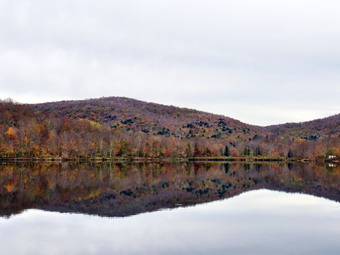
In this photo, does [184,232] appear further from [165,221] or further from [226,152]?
[226,152]

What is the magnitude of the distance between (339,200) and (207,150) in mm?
101708

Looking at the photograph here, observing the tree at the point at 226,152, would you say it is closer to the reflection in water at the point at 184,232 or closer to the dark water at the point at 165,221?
the dark water at the point at 165,221

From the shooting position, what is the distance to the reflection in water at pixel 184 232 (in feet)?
45.9

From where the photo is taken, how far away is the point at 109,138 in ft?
360

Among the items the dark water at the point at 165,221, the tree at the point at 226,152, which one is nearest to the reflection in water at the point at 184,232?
the dark water at the point at 165,221

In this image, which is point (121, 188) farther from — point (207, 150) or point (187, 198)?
point (207, 150)

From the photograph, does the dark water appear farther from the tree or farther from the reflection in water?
the tree

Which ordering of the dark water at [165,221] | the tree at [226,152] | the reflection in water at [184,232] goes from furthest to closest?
1. the tree at [226,152]
2. the dark water at [165,221]
3. the reflection in water at [184,232]

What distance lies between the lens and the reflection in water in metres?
14.0

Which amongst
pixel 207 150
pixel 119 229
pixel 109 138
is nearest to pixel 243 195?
pixel 119 229

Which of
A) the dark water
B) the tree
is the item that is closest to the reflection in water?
the dark water

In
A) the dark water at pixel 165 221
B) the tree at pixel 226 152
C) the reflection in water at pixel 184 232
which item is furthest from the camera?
the tree at pixel 226 152

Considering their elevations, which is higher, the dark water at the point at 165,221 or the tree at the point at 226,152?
the tree at the point at 226,152

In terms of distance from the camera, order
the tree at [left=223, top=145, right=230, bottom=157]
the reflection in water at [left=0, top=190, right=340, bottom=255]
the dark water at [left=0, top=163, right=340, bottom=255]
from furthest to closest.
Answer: the tree at [left=223, top=145, right=230, bottom=157] < the dark water at [left=0, top=163, right=340, bottom=255] < the reflection in water at [left=0, top=190, right=340, bottom=255]
